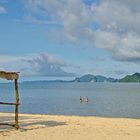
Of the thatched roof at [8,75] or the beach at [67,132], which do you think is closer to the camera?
the beach at [67,132]

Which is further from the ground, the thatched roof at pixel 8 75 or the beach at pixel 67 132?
the thatched roof at pixel 8 75

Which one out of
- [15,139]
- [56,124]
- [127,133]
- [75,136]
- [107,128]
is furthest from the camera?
[56,124]

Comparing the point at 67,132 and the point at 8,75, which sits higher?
the point at 8,75

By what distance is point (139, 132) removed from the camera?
20234 millimetres

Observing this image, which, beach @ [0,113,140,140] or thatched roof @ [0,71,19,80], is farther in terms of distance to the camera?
thatched roof @ [0,71,19,80]

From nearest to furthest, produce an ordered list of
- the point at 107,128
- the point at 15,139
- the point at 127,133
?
1. the point at 15,139
2. the point at 127,133
3. the point at 107,128

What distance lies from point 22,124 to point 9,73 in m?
4.62

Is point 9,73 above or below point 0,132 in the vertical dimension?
above

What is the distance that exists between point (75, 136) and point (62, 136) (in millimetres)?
579

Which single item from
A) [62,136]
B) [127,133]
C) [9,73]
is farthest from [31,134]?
[127,133]

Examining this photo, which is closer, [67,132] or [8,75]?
[8,75]

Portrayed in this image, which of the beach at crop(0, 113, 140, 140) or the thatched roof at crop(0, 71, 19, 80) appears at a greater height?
the thatched roof at crop(0, 71, 19, 80)

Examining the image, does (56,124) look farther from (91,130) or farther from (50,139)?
(50,139)

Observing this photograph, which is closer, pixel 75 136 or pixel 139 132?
pixel 75 136
